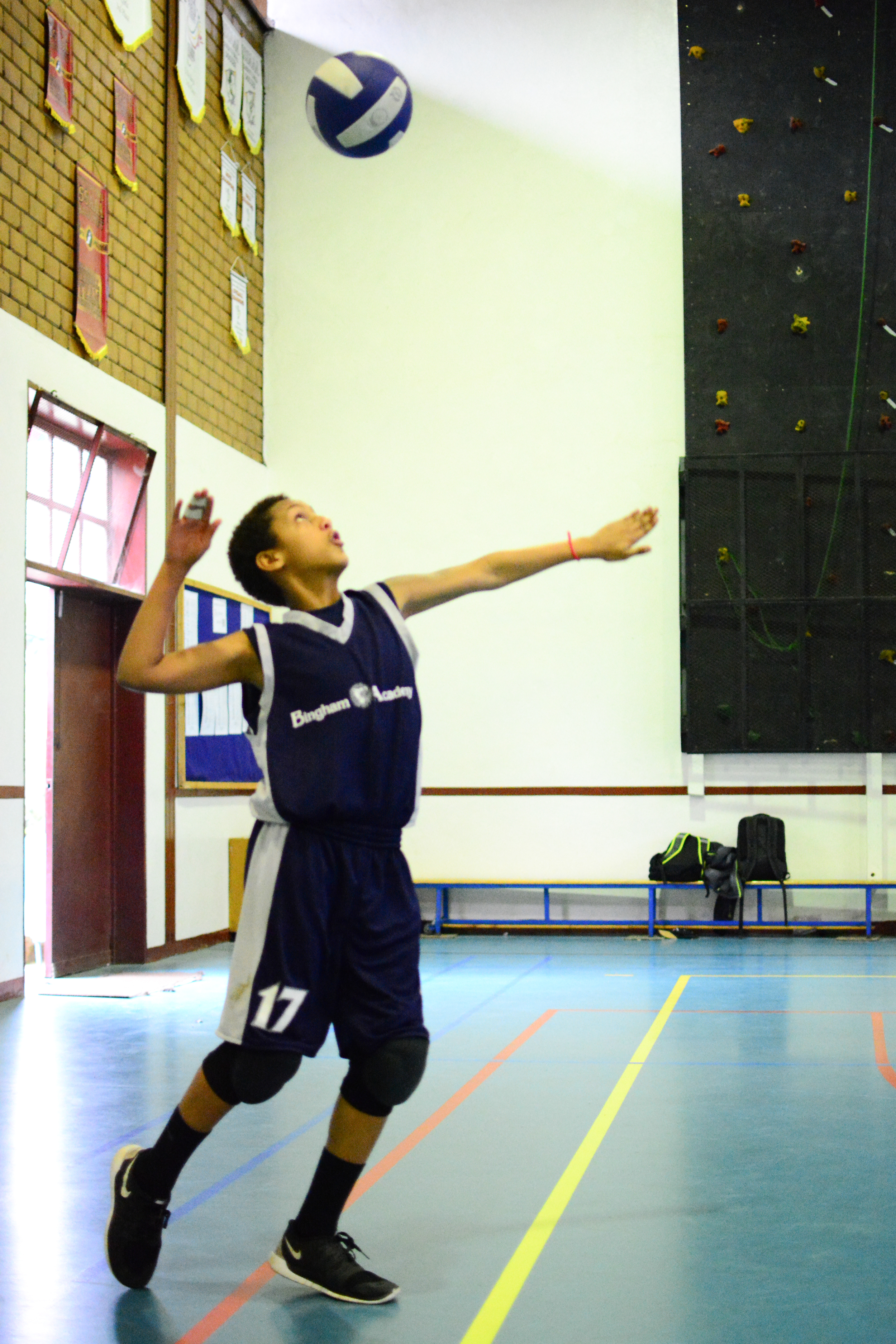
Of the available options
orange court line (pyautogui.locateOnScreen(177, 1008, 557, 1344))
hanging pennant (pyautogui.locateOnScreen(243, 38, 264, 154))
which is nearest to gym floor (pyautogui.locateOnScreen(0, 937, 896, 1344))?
orange court line (pyautogui.locateOnScreen(177, 1008, 557, 1344))

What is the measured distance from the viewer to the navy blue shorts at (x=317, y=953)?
2658mm

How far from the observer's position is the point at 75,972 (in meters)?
8.51

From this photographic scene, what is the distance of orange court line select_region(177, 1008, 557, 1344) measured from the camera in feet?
8.76

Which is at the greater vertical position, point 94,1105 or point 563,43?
point 563,43

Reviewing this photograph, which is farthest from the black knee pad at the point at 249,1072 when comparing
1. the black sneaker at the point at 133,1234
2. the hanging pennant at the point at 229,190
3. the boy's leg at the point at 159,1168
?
the hanging pennant at the point at 229,190

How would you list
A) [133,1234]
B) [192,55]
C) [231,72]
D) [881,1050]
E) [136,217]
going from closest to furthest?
[133,1234] → [881,1050] → [136,217] → [192,55] → [231,72]

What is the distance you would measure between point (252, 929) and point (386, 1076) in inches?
15.4

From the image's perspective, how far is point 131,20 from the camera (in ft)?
29.1

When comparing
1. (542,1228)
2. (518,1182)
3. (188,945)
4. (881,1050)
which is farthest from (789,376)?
(542,1228)

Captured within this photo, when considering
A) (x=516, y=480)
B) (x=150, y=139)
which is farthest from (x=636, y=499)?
(x=150, y=139)

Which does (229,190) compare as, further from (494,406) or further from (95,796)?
(95,796)

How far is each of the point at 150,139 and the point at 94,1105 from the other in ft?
22.8

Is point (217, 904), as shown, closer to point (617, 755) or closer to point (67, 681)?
point (67, 681)

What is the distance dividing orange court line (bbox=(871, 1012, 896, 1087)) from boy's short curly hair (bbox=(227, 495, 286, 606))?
10.8ft
